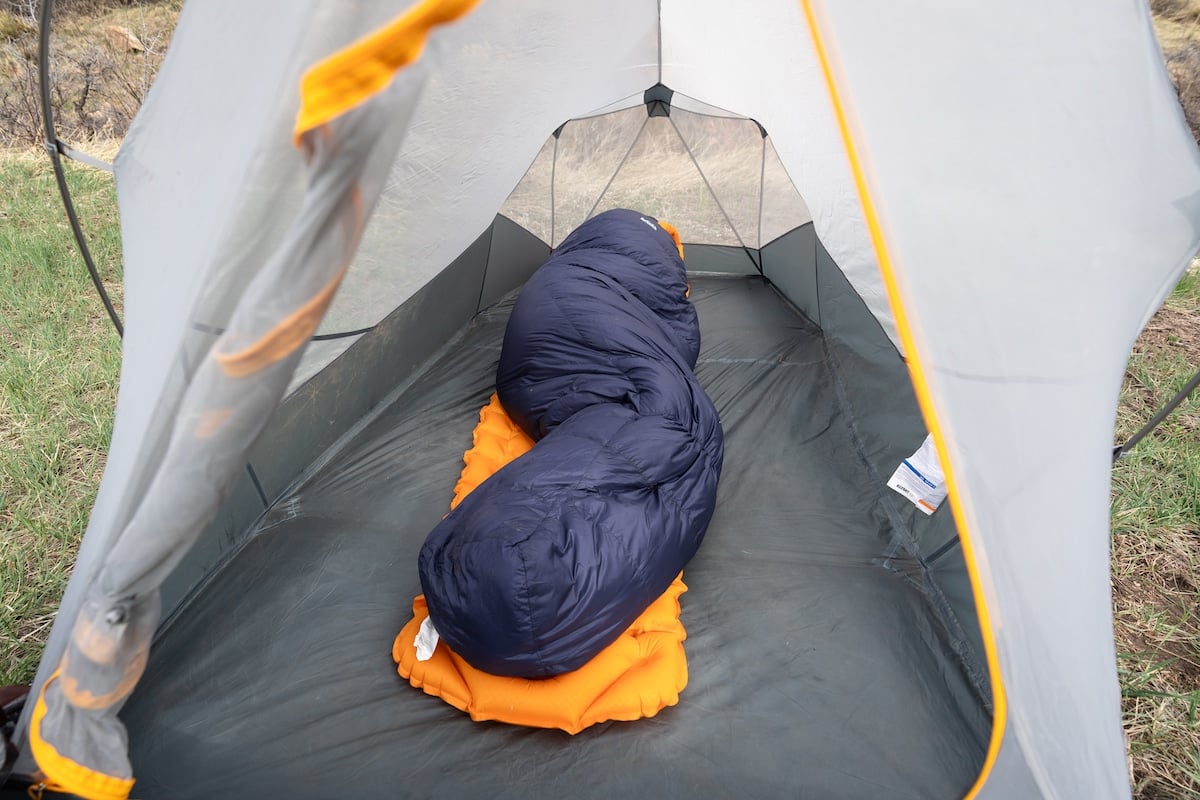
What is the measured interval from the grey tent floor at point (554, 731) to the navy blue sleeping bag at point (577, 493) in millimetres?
153

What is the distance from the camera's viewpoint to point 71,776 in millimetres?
872

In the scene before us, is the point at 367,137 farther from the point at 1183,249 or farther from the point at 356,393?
the point at 356,393

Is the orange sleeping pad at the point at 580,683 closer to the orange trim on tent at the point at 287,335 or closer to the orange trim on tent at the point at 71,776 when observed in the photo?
the orange trim on tent at the point at 71,776

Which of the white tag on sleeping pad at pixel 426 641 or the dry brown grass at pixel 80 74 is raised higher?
the dry brown grass at pixel 80 74

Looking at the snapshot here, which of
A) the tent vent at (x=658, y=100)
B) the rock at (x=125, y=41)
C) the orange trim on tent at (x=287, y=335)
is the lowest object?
the tent vent at (x=658, y=100)

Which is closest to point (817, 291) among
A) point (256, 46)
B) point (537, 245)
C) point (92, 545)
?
point (537, 245)

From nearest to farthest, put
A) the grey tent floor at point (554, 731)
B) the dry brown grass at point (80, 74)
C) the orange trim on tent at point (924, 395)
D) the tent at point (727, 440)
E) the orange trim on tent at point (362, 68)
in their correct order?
the orange trim on tent at point (362, 68), the tent at point (727, 440), the orange trim on tent at point (924, 395), the grey tent floor at point (554, 731), the dry brown grass at point (80, 74)

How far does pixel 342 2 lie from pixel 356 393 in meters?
1.42

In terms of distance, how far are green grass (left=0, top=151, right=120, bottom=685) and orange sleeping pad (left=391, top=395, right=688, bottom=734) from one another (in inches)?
34.0

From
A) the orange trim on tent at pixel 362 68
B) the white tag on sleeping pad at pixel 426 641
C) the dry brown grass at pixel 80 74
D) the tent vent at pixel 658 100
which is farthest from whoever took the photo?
the dry brown grass at pixel 80 74

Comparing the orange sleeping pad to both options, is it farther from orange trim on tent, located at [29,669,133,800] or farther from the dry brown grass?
the dry brown grass

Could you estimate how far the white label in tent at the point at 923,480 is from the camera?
5.00ft

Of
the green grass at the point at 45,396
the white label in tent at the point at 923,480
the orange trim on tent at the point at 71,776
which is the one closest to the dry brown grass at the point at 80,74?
the green grass at the point at 45,396

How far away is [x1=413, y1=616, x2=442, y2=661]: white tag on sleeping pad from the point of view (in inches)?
53.8
